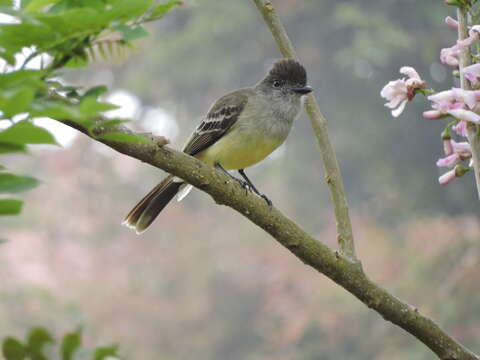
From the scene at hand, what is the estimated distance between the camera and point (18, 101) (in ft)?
2.11

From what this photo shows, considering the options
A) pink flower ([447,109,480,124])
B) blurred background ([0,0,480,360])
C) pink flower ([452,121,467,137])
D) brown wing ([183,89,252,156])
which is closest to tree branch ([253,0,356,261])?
pink flower ([452,121,467,137])

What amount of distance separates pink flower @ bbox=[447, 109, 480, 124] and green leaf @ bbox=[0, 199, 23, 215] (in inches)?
35.3

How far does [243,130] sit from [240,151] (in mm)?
143

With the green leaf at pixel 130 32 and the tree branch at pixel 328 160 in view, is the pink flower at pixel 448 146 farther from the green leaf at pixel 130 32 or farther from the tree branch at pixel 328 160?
the green leaf at pixel 130 32

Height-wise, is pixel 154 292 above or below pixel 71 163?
below

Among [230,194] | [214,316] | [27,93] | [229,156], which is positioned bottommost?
[214,316]

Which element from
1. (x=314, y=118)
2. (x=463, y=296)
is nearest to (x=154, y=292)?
(x=463, y=296)

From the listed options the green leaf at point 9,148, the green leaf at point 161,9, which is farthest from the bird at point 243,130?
the green leaf at point 9,148

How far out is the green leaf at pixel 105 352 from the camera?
0.92 metres

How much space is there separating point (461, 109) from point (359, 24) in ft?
52.0

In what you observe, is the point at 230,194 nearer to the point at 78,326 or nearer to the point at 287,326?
the point at 78,326

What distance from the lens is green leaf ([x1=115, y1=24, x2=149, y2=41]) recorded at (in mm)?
780

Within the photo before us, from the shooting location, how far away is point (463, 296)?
12758mm

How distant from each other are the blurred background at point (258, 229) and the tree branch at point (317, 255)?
33.4 ft
